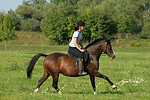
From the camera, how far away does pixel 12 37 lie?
46281 millimetres

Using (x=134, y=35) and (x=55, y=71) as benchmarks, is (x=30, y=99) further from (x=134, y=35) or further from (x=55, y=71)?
(x=134, y=35)

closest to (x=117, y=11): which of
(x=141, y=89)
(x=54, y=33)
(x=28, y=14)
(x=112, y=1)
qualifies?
(x=112, y=1)

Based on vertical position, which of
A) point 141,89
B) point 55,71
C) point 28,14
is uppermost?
point 28,14

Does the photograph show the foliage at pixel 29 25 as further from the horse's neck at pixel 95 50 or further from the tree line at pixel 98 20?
the horse's neck at pixel 95 50

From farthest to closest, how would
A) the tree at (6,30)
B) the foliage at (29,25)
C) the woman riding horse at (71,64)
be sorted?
the foliage at (29,25) < the tree at (6,30) < the woman riding horse at (71,64)

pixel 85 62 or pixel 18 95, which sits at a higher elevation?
pixel 85 62

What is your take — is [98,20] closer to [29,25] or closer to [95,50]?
[29,25]

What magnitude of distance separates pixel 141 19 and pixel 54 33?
3423cm

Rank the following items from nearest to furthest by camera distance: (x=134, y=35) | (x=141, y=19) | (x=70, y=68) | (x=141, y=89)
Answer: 1. (x=70, y=68)
2. (x=141, y=89)
3. (x=134, y=35)
4. (x=141, y=19)

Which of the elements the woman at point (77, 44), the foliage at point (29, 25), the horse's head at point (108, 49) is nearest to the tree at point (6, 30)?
the foliage at point (29, 25)

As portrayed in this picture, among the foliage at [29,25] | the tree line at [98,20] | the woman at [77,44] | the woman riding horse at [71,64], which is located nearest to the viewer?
the woman at [77,44]

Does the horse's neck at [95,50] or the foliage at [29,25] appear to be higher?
the foliage at [29,25]

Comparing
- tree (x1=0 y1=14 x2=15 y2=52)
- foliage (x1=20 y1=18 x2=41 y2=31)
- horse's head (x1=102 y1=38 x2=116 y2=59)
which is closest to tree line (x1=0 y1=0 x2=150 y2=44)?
foliage (x1=20 y1=18 x2=41 y2=31)

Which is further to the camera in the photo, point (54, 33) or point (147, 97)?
point (54, 33)
